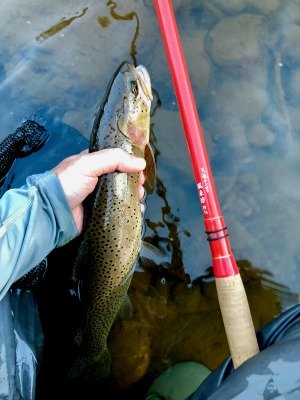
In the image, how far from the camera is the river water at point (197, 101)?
2.94 metres

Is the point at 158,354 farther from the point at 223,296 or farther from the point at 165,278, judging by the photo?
the point at 223,296

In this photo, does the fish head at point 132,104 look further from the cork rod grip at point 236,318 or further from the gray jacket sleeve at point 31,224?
the cork rod grip at point 236,318

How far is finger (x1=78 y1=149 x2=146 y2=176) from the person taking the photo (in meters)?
2.33

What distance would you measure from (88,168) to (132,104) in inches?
17.8

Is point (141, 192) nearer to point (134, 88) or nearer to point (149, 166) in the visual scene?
point (149, 166)

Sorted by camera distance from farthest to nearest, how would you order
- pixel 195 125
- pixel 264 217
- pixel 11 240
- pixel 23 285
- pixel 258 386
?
pixel 264 217
pixel 23 285
pixel 195 125
pixel 11 240
pixel 258 386

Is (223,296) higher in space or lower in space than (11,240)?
lower

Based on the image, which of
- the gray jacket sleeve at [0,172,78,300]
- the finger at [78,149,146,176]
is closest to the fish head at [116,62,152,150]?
the finger at [78,149,146,176]

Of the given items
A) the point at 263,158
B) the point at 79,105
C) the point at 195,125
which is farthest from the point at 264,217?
the point at 79,105

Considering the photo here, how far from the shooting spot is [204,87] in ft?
10.00

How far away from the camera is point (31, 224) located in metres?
2.01

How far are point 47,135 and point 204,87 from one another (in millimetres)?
958

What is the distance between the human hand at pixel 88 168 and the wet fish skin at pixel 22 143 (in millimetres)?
556

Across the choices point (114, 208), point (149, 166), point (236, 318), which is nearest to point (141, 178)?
point (149, 166)
